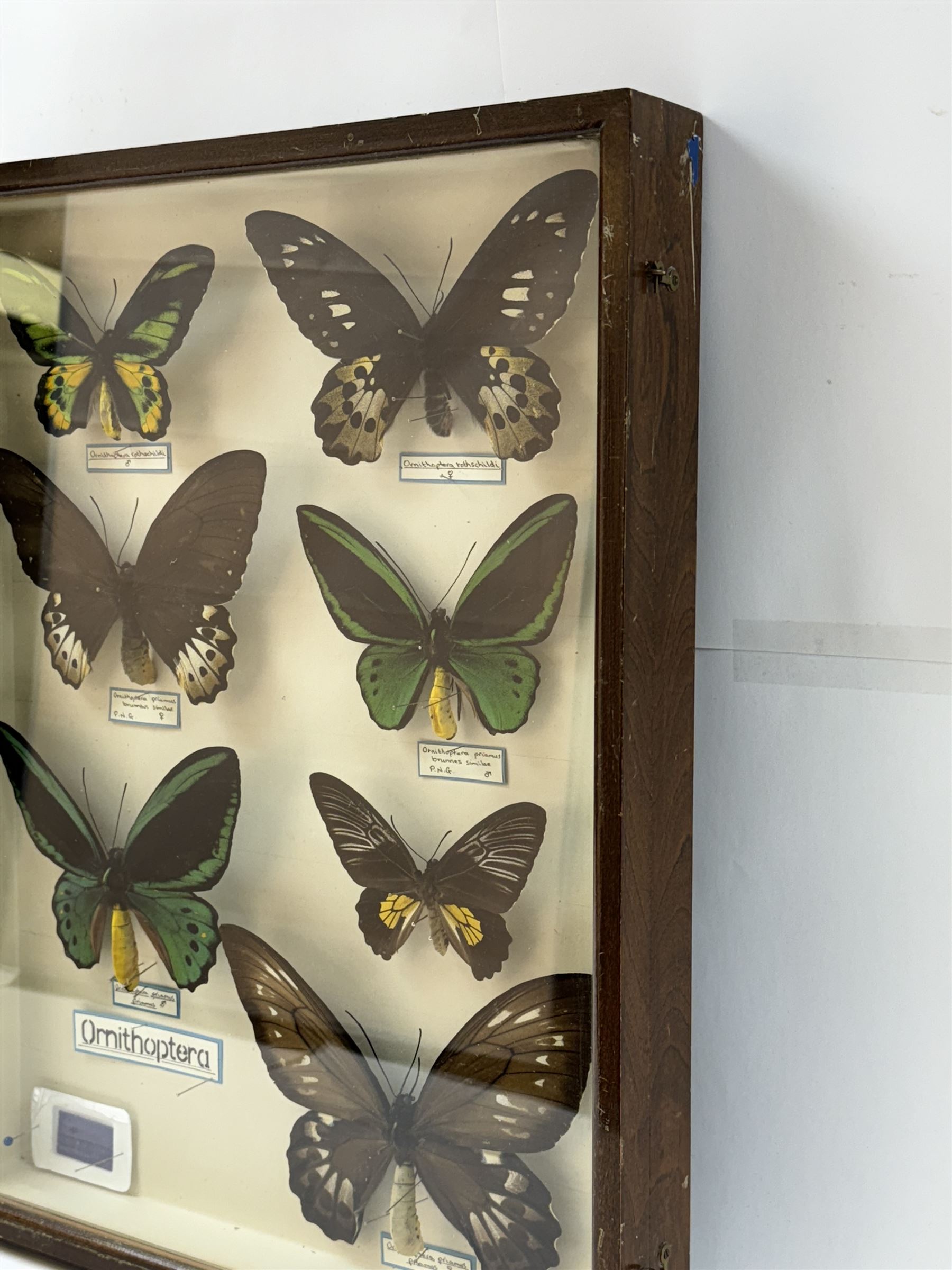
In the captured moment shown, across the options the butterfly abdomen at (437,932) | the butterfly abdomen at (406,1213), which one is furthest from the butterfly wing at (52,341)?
the butterfly abdomen at (406,1213)

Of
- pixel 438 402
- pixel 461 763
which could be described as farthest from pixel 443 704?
pixel 438 402

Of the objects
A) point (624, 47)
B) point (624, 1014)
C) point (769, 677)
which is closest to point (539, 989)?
point (624, 1014)

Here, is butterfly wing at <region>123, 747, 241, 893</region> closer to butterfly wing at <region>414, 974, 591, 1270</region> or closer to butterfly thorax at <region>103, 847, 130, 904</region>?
butterfly thorax at <region>103, 847, 130, 904</region>

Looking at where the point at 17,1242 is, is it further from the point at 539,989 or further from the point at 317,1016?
the point at 539,989

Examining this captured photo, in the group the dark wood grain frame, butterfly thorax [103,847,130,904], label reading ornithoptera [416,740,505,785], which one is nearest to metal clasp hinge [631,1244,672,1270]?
the dark wood grain frame

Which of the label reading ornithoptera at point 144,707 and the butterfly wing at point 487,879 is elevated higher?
the label reading ornithoptera at point 144,707

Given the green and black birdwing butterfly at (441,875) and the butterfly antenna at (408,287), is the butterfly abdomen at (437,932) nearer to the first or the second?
the green and black birdwing butterfly at (441,875)
